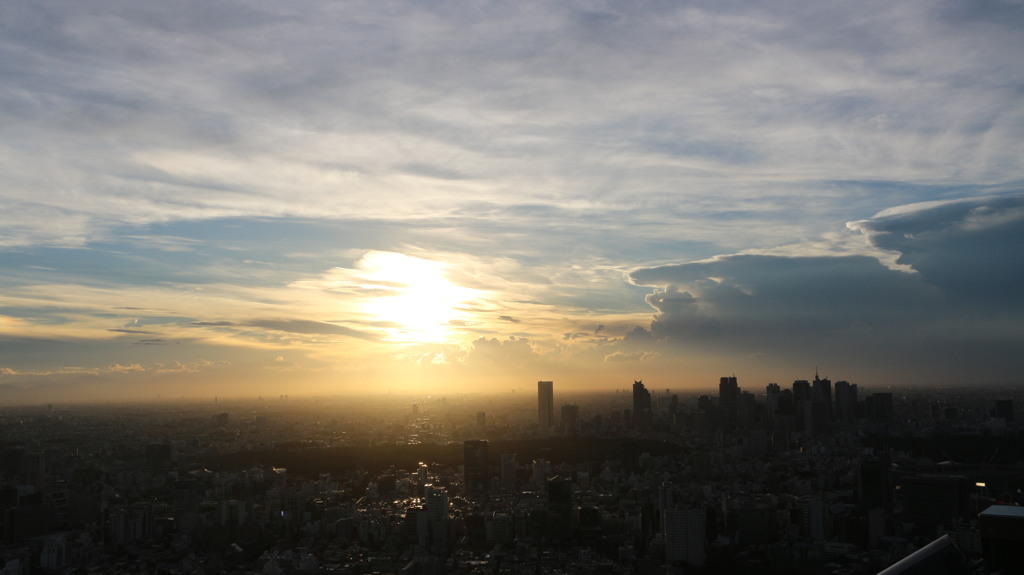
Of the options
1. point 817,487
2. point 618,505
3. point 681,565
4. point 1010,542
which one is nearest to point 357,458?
point 618,505

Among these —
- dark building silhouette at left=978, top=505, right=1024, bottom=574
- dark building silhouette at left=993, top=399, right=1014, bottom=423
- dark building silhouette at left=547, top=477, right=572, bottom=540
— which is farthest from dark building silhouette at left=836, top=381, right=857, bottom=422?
dark building silhouette at left=978, top=505, right=1024, bottom=574

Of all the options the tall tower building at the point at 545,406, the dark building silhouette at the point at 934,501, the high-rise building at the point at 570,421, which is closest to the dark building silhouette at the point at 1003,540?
the dark building silhouette at the point at 934,501

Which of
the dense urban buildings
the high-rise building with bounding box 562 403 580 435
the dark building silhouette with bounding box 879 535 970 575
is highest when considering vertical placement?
the dark building silhouette with bounding box 879 535 970 575

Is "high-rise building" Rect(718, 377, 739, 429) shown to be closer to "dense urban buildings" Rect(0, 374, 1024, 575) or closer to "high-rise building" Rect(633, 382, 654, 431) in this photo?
"dense urban buildings" Rect(0, 374, 1024, 575)

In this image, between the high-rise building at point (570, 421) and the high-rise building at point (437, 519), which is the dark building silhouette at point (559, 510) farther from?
the high-rise building at point (570, 421)

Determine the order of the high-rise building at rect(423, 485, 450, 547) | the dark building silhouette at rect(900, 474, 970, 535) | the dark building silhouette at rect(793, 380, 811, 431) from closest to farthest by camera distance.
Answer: the high-rise building at rect(423, 485, 450, 547) < the dark building silhouette at rect(900, 474, 970, 535) < the dark building silhouette at rect(793, 380, 811, 431)

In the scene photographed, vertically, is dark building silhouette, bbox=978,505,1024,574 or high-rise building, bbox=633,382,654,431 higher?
dark building silhouette, bbox=978,505,1024,574
